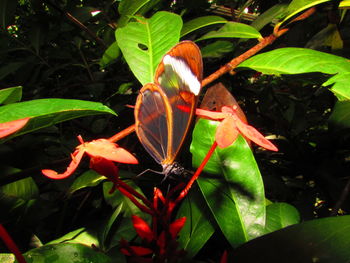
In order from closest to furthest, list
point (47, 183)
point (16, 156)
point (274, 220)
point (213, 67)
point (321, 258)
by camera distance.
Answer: point (321, 258) < point (274, 220) < point (16, 156) < point (47, 183) < point (213, 67)

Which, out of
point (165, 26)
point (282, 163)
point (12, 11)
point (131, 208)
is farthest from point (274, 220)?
point (12, 11)

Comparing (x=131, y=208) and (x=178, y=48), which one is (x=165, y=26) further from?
(x=131, y=208)

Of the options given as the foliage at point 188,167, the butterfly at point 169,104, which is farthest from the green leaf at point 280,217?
the butterfly at point 169,104

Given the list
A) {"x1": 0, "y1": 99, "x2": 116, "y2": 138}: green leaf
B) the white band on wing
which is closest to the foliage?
{"x1": 0, "y1": 99, "x2": 116, "y2": 138}: green leaf

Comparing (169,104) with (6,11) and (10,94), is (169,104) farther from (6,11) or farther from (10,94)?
(6,11)

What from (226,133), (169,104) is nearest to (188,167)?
(169,104)

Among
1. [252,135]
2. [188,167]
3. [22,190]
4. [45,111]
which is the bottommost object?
[188,167]
